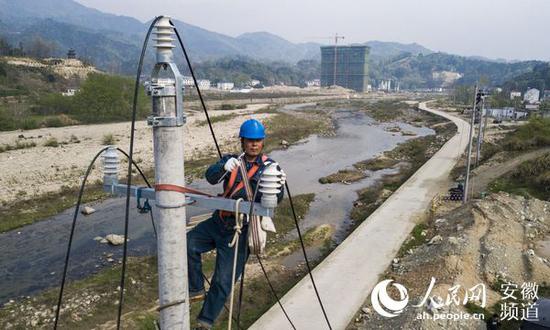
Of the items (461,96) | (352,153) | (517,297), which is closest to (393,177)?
(352,153)

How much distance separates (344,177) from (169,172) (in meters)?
26.7

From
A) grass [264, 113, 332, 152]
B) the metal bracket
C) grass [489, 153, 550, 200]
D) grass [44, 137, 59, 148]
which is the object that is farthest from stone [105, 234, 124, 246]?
grass [264, 113, 332, 152]

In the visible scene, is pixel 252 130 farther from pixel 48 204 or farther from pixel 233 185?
pixel 48 204

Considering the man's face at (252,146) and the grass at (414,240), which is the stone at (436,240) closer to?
the grass at (414,240)

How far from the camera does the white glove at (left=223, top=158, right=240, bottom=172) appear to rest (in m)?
3.33

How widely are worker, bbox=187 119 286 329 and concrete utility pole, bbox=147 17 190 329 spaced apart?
92cm

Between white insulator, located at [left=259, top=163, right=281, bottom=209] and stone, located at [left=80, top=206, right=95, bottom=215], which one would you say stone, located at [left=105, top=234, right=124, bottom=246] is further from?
white insulator, located at [left=259, top=163, right=281, bottom=209]

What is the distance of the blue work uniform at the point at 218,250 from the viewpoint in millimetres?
3646

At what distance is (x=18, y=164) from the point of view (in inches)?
1088

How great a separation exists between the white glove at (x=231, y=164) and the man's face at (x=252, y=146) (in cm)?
40

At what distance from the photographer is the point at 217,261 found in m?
3.74

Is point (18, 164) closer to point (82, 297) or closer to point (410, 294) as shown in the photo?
point (82, 297)

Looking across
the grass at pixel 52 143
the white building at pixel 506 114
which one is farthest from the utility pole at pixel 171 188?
the white building at pixel 506 114

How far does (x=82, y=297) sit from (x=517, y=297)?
11.9 meters
